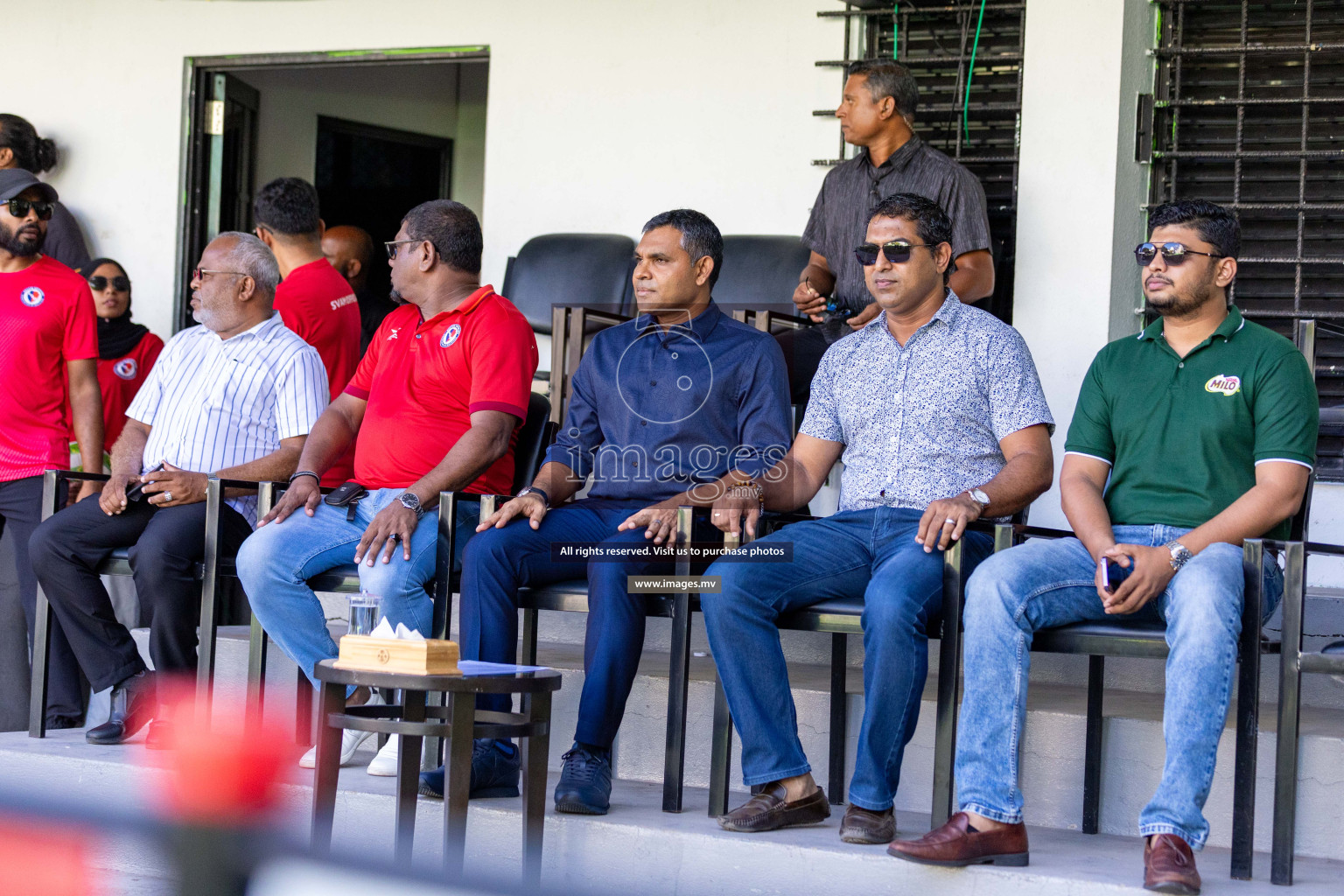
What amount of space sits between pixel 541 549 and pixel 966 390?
98cm

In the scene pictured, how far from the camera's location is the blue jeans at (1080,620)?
2402mm

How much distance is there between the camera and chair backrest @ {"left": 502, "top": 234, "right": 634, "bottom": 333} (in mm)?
5301

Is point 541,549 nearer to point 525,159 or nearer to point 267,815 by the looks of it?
point 267,815

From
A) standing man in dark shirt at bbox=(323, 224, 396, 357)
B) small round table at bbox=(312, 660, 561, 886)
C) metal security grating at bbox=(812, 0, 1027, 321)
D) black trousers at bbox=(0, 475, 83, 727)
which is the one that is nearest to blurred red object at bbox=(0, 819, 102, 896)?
small round table at bbox=(312, 660, 561, 886)

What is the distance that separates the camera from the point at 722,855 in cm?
269

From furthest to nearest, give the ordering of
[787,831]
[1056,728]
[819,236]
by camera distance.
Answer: [819,236]
[1056,728]
[787,831]

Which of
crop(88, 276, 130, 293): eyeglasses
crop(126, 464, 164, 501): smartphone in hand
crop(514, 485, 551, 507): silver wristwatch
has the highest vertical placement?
crop(88, 276, 130, 293): eyeglasses

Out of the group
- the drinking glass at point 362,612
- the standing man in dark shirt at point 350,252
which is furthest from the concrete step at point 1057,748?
the standing man in dark shirt at point 350,252

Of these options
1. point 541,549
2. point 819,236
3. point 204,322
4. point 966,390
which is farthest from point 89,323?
point 966,390

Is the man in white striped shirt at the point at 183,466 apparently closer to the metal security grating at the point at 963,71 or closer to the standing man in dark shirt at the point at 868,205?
the standing man in dark shirt at the point at 868,205

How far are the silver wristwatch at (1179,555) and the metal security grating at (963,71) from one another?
2.30m

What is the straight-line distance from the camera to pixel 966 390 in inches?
119

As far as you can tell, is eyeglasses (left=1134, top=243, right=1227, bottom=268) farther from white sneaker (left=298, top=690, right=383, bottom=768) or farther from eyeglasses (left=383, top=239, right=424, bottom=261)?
white sneaker (left=298, top=690, right=383, bottom=768)

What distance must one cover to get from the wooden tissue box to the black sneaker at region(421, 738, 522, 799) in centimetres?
48
